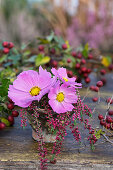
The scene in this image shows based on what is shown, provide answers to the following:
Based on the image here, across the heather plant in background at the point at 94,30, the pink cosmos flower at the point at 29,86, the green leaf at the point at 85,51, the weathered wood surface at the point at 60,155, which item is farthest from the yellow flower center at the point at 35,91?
the heather plant in background at the point at 94,30

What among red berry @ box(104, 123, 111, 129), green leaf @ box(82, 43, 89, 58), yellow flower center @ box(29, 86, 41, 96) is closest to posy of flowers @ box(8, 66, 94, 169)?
yellow flower center @ box(29, 86, 41, 96)

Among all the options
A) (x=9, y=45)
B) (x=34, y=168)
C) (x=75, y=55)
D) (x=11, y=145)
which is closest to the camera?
(x=34, y=168)

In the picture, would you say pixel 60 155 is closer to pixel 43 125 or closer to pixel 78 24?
pixel 43 125

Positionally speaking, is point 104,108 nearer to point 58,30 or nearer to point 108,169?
point 108,169

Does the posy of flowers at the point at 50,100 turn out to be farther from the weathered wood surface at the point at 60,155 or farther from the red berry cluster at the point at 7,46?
the red berry cluster at the point at 7,46

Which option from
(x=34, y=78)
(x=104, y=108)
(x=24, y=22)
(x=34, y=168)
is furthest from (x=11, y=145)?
(x=24, y=22)

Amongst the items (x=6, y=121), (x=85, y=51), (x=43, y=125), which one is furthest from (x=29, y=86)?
(x=85, y=51)

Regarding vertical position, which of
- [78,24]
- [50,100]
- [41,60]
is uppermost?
[78,24]
